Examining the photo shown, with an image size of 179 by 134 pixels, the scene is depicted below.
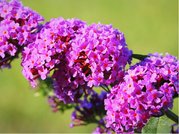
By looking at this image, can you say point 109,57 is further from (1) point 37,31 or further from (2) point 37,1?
(2) point 37,1

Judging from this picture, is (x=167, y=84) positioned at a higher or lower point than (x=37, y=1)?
lower

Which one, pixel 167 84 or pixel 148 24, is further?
pixel 148 24

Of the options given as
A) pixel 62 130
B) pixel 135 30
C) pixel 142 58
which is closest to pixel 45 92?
pixel 142 58

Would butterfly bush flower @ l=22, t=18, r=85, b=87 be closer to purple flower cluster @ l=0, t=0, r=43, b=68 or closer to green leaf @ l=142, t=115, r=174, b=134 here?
purple flower cluster @ l=0, t=0, r=43, b=68

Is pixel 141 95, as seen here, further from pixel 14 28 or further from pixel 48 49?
pixel 14 28

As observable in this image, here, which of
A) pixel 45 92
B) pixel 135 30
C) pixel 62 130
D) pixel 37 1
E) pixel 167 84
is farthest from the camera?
pixel 37 1

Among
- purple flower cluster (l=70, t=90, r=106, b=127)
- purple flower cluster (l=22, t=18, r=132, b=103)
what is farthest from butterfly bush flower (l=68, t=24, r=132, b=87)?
purple flower cluster (l=70, t=90, r=106, b=127)

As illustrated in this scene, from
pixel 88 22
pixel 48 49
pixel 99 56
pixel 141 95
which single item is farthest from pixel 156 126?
pixel 88 22
